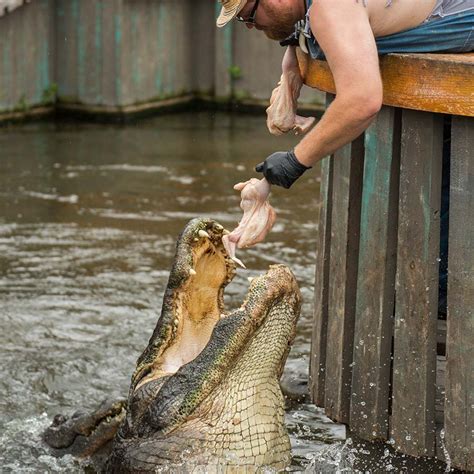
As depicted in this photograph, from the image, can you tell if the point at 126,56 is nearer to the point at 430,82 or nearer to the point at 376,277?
the point at 376,277

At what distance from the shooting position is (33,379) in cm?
559

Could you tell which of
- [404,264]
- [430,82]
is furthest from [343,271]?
[430,82]

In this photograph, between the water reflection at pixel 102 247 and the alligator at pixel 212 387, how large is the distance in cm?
64

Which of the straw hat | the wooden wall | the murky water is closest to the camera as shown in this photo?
the straw hat

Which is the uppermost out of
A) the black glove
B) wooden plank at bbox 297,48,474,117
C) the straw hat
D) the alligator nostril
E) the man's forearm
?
the straw hat

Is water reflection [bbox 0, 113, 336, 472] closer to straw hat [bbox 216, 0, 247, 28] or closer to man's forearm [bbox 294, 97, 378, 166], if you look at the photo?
man's forearm [bbox 294, 97, 378, 166]

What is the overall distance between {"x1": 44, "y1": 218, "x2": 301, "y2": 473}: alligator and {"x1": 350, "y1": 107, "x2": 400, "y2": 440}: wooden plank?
0.25 metres

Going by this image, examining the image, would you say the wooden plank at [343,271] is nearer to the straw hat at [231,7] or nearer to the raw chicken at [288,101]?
the raw chicken at [288,101]

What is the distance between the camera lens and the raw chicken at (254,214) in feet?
12.4

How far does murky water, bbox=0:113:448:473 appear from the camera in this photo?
5.30 meters

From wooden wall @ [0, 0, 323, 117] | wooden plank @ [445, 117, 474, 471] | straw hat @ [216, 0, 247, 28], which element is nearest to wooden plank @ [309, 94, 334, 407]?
straw hat @ [216, 0, 247, 28]

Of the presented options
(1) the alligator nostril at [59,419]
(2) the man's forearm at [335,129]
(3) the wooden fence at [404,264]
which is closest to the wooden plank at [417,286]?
(3) the wooden fence at [404,264]

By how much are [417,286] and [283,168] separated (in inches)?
21.4

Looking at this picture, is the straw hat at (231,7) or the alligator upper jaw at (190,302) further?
the alligator upper jaw at (190,302)
